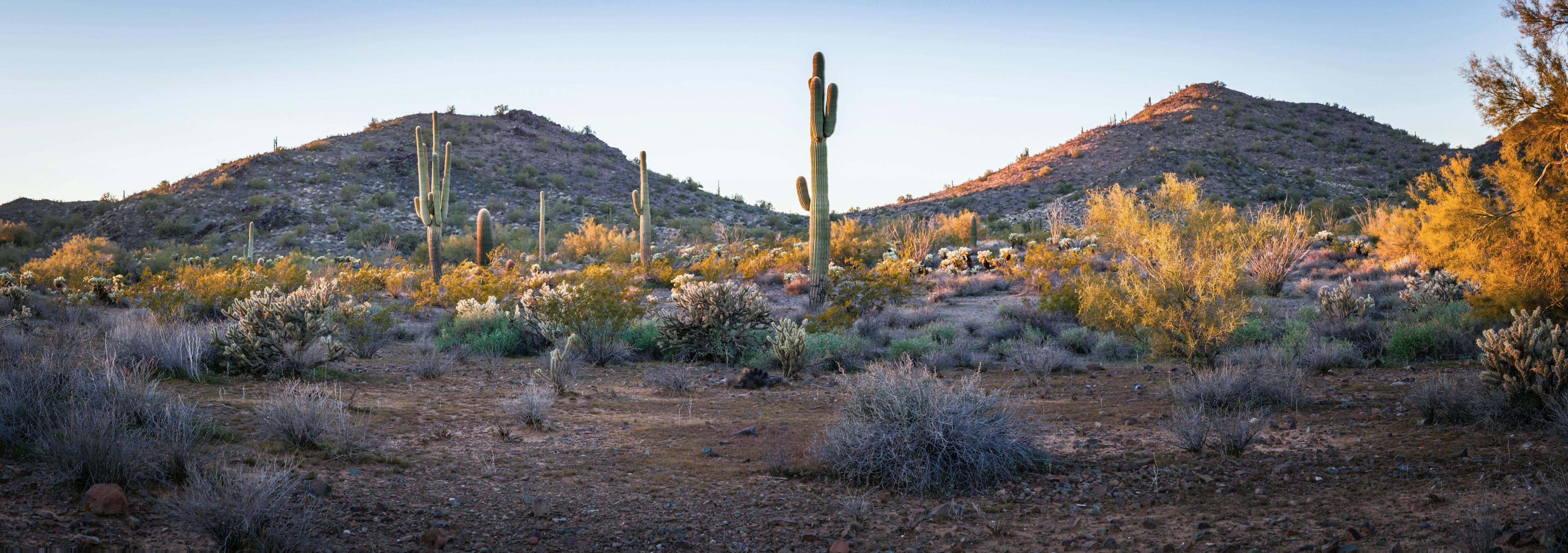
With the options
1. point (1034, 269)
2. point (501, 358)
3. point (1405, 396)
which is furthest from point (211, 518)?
point (1034, 269)

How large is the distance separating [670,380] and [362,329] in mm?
4948

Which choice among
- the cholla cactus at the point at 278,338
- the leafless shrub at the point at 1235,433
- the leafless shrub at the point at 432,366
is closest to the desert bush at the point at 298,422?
the cholla cactus at the point at 278,338

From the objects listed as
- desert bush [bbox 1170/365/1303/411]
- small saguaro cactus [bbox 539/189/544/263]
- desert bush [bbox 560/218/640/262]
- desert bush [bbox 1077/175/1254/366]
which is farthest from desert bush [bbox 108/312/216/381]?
small saguaro cactus [bbox 539/189/544/263]

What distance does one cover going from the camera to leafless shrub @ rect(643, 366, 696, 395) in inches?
359

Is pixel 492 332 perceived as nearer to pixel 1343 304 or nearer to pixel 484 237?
pixel 1343 304

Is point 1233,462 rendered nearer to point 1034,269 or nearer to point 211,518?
point 211,518

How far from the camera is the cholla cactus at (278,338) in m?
8.39

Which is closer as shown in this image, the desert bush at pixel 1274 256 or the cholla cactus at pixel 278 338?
the cholla cactus at pixel 278 338

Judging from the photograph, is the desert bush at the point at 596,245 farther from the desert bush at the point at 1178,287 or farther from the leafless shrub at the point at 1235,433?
the leafless shrub at the point at 1235,433

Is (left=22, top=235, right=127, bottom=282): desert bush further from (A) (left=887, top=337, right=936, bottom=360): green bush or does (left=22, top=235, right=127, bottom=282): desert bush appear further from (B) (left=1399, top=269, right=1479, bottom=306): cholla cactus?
(B) (left=1399, top=269, right=1479, bottom=306): cholla cactus

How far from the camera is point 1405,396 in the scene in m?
7.39

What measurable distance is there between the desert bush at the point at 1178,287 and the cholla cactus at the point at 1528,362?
253 cm

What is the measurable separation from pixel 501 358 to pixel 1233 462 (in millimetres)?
9077

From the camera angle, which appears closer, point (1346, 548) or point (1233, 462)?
point (1346, 548)
